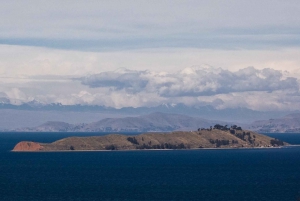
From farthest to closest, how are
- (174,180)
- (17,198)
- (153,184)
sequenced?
(174,180) < (153,184) < (17,198)

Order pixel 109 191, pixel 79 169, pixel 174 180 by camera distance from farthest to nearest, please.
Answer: pixel 79 169 → pixel 174 180 → pixel 109 191

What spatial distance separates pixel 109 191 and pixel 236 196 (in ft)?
84.1

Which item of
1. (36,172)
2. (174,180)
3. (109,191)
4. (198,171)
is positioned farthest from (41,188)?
(198,171)

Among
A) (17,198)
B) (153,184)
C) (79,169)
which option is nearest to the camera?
(17,198)

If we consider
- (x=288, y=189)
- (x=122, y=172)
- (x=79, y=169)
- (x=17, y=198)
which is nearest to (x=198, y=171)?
(x=122, y=172)

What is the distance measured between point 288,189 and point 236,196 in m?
16.9

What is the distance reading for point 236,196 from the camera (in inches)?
5069

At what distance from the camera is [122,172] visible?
187m

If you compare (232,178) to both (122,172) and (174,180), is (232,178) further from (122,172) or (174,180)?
(122,172)

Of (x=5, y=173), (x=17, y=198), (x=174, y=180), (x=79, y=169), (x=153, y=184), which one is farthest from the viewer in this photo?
(x=79, y=169)

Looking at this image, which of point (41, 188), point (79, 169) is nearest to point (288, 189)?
point (41, 188)

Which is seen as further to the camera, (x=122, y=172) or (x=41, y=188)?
(x=122, y=172)

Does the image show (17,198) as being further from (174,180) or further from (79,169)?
(79,169)

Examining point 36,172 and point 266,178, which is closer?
point 266,178
